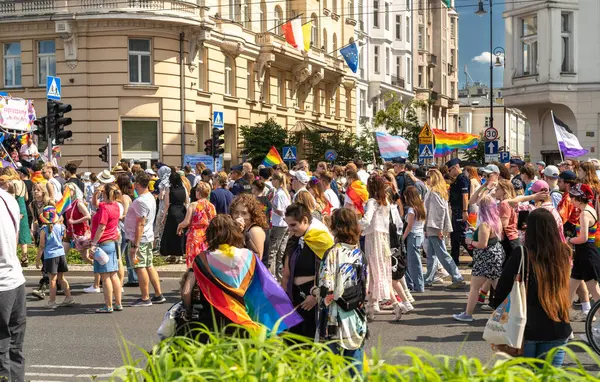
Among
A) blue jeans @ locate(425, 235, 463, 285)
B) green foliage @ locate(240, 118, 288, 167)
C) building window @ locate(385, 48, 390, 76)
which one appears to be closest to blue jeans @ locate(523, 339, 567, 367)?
blue jeans @ locate(425, 235, 463, 285)

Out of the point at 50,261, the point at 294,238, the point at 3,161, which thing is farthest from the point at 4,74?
the point at 294,238

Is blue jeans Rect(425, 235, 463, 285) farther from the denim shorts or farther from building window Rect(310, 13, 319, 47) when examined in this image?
building window Rect(310, 13, 319, 47)

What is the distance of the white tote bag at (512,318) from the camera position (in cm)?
575

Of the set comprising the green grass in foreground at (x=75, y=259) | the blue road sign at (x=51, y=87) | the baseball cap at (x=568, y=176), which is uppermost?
the blue road sign at (x=51, y=87)

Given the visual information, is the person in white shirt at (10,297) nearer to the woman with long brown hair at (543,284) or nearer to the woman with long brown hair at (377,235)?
the woman with long brown hair at (543,284)

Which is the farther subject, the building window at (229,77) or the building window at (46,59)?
the building window at (229,77)

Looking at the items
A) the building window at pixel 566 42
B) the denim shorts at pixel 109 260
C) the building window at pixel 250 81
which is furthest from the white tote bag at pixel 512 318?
the building window at pixel 250 81

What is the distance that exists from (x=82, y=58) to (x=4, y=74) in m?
3.92

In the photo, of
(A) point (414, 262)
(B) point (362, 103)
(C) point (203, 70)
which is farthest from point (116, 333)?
(B) point (362, 103)

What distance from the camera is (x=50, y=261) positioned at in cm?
1242

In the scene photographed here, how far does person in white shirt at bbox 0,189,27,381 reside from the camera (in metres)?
6.48

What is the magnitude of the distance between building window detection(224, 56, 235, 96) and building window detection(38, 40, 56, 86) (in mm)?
7892

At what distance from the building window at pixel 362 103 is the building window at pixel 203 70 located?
79.8ft

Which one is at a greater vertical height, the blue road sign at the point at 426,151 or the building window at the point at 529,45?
the building window at the point at 529,45
